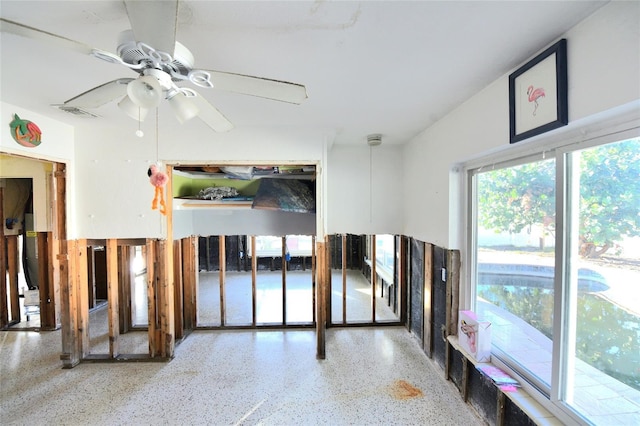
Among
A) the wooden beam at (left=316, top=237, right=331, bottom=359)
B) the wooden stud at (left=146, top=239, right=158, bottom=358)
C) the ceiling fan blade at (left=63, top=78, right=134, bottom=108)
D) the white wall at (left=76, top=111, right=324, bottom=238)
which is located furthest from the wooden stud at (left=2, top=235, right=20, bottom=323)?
the wooden beam at (left=316, top=237, right=331, bottom=359)

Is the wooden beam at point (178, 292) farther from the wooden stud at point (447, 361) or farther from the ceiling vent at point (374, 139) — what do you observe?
the wooden stud at point (447, 361)

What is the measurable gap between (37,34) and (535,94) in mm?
2129

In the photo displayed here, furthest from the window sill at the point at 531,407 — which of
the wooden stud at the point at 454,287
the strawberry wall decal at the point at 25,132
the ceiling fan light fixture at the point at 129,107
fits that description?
the strawberry wall decal at the point at 25,132

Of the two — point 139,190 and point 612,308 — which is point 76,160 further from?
point 612,308

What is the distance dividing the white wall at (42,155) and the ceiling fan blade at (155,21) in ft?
7.11

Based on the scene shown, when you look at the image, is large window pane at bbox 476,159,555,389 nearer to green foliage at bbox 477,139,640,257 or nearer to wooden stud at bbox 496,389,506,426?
green foliage at bbox 477,139,640,257

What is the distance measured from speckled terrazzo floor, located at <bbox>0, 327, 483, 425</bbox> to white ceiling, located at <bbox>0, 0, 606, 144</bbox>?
7.96 feet

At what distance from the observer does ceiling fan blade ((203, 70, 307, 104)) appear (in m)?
1.13

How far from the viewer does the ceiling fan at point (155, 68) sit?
0.86m

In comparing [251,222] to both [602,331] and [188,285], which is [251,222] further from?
[602,331]

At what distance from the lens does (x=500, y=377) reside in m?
1.79

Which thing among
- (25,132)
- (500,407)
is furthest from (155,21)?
(500,407)

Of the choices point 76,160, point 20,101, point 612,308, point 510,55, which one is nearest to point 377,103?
point 510,55

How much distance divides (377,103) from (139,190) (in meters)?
2.45
